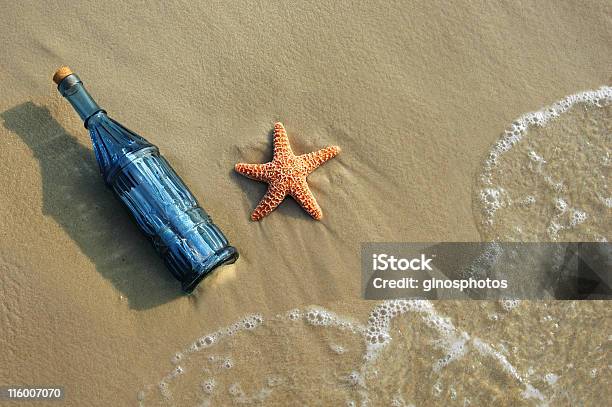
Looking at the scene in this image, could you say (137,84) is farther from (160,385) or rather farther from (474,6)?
(474,6)

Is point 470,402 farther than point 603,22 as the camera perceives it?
No

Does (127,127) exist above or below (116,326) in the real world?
above

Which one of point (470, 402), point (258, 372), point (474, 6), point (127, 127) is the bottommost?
point (470, 402)

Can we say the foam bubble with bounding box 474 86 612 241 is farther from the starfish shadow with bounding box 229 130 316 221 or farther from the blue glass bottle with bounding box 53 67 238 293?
the blue glass bottle with bounding box 53 67 238 293

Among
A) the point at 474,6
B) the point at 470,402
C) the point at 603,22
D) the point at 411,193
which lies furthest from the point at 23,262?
the point at 603,22
